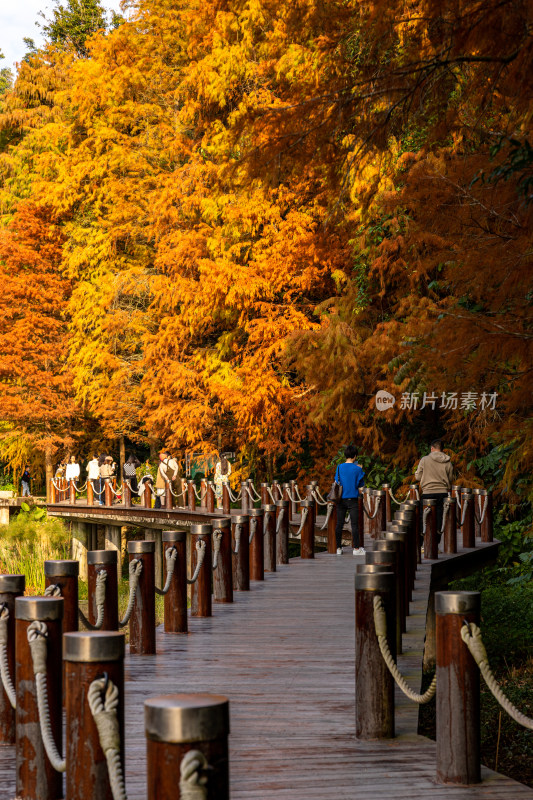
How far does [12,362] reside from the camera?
1227 inches

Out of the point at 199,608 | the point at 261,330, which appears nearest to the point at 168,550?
the point at 199,608

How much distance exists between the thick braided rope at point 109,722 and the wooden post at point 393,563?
2188 millimetres

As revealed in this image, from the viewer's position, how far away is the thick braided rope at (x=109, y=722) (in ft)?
10.1

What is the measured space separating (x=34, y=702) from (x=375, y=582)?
1.79m

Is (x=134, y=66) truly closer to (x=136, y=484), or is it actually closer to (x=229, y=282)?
(x=229, y=282)

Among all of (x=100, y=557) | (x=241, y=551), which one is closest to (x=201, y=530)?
(x=241, y=551)

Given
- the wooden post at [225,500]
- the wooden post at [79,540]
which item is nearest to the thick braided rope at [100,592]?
the wooden post at [225,500]

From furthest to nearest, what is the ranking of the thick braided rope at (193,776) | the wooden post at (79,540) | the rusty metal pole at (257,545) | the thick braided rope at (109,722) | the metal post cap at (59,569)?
1. the wooden post at (79,540)
2. the rusty metal pole at (257,545)
3. the metal post cap at (59,569)
4. the thick braided rope at (109,722)
5. the thick braided rope at (193,776)

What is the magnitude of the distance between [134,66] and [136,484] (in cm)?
1267

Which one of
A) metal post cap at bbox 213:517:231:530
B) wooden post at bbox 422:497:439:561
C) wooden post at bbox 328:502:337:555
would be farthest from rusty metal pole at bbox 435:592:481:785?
wooden post at bbox 328:502:337:555

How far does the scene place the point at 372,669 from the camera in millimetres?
5012

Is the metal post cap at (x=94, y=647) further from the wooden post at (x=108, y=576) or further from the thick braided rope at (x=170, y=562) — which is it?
the thick braided rope at (x=170, y=562)

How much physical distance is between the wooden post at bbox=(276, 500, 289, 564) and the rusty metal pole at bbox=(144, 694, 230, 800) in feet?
37.1

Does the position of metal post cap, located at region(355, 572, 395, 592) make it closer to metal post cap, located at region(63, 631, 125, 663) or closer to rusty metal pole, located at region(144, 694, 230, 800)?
metal post cap, located at region(63, 631, 125, 663)
